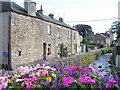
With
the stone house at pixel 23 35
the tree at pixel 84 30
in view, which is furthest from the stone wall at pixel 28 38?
the tree at pixel 84 30

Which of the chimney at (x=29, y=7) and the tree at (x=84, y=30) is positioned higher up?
the tree at (x=84, y=30)

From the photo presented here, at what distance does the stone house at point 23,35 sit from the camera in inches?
469

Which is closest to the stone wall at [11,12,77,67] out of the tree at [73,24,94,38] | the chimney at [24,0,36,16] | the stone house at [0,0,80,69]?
the stone house at [0,0,80,69]

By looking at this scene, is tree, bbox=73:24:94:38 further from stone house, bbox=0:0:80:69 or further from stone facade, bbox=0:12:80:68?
stone house, bbox=0:0:80:69

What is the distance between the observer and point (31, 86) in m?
1.78

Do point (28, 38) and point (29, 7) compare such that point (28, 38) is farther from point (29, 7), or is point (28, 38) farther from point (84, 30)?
point (84, 30)

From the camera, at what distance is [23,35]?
13328 millimetres

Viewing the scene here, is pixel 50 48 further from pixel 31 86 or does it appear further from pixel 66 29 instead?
pixel 31 86

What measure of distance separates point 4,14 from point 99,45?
4995 centimetres

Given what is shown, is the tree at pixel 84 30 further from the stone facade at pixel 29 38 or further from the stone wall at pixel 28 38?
the stone wall at pixel 28 38

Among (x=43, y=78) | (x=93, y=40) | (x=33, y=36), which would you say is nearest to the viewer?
(x=43, y=78)

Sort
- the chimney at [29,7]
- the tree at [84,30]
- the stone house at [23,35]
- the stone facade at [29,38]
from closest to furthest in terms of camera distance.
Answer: the stone house at [23,35]
the stone facade at [29,38]
the chimney at [29,7]
the tree at [84,30]

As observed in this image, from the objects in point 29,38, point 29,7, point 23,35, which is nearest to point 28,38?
point 29,38

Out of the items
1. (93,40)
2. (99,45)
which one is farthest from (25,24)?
(93,40)
